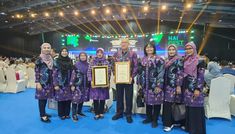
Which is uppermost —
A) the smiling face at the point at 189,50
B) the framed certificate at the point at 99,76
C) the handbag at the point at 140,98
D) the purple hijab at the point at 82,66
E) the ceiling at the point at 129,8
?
the ceiling at the point at 129,8

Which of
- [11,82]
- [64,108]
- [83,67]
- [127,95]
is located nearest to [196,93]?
[127,95]

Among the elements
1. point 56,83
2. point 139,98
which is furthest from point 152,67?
point 56,83

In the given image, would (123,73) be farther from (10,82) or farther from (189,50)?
(10,82)

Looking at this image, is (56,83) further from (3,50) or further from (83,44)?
(3,50)

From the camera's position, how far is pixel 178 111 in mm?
3100

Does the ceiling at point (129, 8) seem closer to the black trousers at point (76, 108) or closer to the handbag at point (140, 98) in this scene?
the handbag at point (140, 98)

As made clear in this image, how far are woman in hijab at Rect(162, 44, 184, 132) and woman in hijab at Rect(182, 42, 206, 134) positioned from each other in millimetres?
102

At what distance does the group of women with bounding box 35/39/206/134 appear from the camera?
9.37ft

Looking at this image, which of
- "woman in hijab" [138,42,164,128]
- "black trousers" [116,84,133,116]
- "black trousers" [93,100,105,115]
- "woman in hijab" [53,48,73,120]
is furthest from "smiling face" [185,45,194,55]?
"woman in hijab" [53,48,73,120]

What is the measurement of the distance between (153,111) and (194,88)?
0.89 metres

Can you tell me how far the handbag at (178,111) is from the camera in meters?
3.08

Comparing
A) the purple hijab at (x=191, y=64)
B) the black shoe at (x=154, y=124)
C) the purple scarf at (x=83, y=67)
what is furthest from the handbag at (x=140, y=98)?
the purple scarf at (x=83, y=67)

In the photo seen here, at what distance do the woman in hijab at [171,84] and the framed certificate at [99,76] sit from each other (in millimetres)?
1058

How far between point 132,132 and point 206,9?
7.90m
